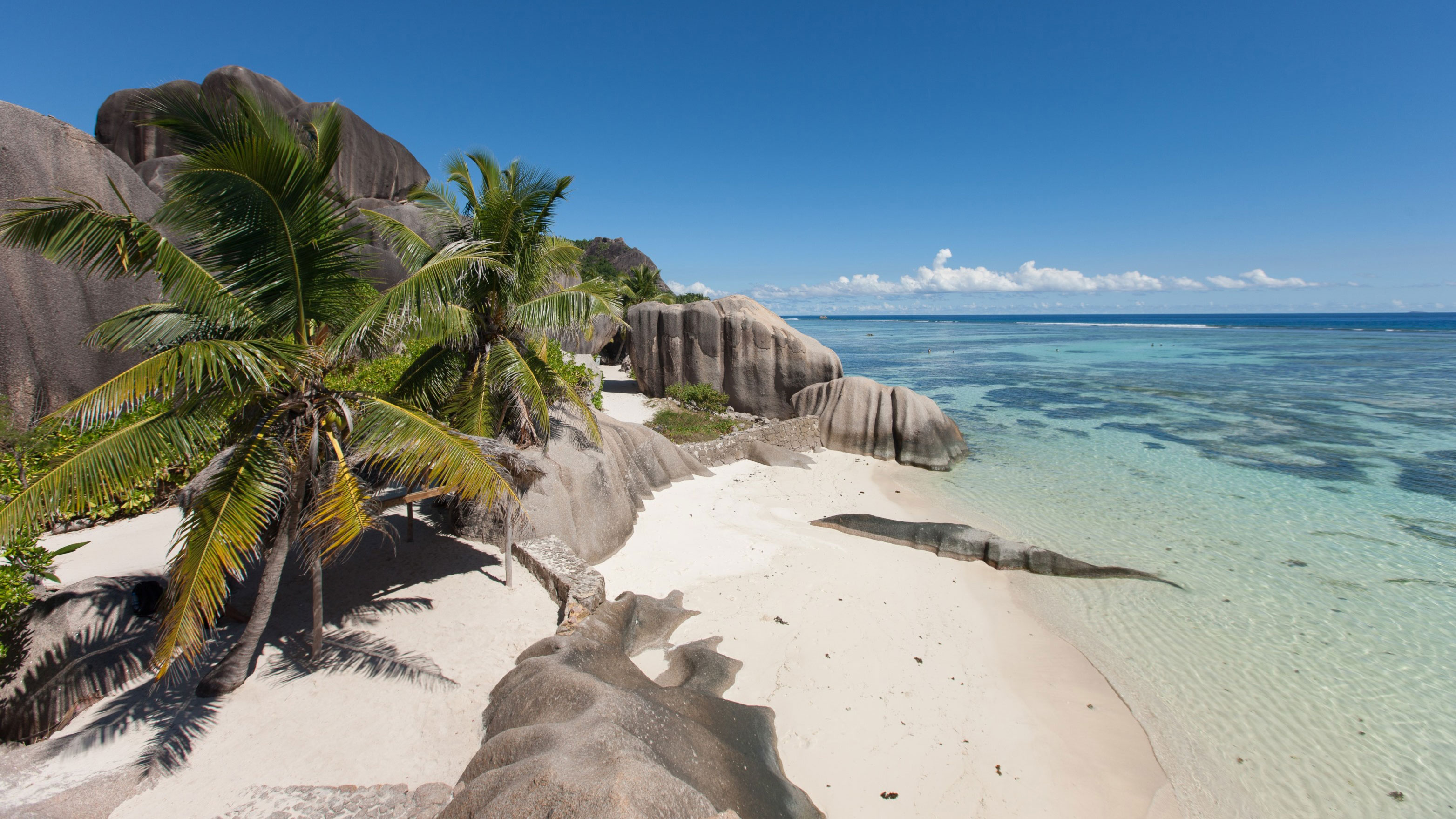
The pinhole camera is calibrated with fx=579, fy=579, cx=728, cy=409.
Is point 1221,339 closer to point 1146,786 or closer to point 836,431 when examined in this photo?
point 836,431

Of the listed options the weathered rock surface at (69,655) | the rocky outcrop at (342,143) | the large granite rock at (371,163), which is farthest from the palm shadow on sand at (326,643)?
the large granite rock at (371,163)

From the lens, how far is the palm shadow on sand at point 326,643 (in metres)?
4.97

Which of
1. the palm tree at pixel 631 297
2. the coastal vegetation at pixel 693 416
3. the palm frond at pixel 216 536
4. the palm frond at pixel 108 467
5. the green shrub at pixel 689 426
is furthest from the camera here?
the palm tree at pixel 631 297

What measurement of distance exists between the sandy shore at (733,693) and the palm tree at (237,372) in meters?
0.86

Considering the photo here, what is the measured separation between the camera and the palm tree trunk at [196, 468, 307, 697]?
5355mm

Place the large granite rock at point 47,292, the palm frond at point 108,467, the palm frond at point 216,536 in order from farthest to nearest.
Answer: the large granite rock at point 47,292 → the palm frond at point 216,536 → the palm frond at point 108,467

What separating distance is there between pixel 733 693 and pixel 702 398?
47.3 feet

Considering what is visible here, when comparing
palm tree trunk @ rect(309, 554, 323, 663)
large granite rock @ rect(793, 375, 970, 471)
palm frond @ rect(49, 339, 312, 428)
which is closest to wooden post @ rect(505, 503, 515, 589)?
palm tree trunk @ rect(309, 554, 323, 663)

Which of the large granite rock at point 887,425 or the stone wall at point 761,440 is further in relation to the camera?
the large granite rock at point 887,425

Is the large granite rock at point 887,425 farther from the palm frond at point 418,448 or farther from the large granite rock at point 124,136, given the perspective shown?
the large granite rock at point 124,136

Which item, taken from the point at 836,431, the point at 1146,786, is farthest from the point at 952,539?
the point at 836,431

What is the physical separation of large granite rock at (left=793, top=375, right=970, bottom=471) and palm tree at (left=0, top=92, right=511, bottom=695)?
1396 centimetres

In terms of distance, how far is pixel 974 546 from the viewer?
10930mm

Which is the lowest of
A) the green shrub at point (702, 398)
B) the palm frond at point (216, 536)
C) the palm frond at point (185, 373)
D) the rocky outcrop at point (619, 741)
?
the rocky outcrop at point (619, 741)
